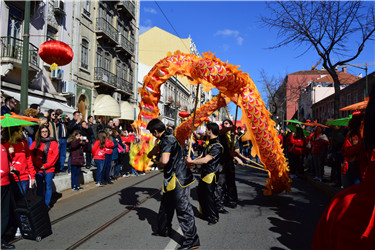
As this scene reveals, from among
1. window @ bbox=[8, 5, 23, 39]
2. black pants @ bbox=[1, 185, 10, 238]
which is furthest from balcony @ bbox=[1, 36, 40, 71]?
black pants @ bbox=[1, 185, 10, 238]

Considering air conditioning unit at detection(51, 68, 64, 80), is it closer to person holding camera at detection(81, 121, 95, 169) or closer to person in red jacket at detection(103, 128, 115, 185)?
person holding camera at detection(81, 121, 95, 169)

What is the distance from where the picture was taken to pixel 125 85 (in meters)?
27.4

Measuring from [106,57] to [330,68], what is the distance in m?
17.7

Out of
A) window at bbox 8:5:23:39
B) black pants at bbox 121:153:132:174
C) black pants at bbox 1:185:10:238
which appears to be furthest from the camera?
window at bbox 8:5:23:39

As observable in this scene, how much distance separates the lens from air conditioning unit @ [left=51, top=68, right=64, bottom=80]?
16.5m

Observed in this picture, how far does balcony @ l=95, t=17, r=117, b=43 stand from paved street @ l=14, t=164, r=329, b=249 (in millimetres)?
16994

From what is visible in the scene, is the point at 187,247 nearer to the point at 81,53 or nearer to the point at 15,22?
the point at 15,22

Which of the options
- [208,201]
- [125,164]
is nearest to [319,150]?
[208,201]

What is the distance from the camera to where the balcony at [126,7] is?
83.8ft

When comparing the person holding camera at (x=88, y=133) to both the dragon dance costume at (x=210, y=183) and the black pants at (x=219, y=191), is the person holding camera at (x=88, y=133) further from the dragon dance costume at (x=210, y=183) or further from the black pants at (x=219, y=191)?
the dragon dance costume at (x=210, y=183)

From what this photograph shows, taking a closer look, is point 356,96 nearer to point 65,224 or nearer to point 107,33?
point 107,33

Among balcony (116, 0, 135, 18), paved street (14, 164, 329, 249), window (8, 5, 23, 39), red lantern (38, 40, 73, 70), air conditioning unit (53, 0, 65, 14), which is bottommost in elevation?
paved street (14, 164, 329, 249)

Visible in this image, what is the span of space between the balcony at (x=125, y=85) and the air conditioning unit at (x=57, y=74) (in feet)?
27.0

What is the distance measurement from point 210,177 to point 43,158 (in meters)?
3.24
